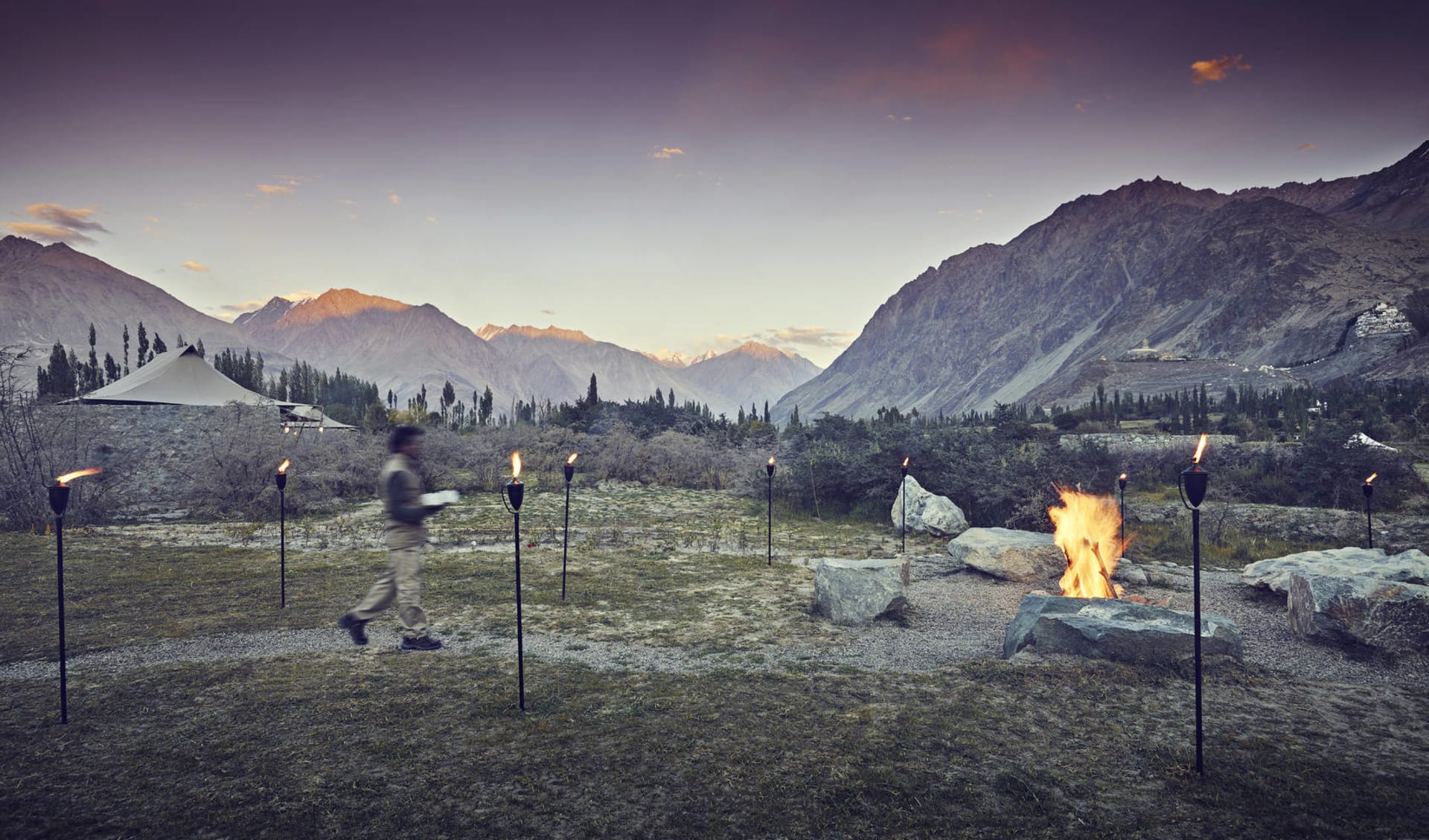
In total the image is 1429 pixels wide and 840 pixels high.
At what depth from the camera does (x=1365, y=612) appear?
6992mm

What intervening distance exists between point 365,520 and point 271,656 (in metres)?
11.9

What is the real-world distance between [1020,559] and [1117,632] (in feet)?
15.3

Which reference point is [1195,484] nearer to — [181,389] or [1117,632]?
[1117,632]

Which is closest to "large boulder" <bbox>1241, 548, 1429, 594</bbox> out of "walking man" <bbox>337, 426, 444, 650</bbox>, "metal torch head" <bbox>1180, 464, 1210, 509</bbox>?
"metal torch head" <bbox>1180, 464, 1210, 509</bbox>

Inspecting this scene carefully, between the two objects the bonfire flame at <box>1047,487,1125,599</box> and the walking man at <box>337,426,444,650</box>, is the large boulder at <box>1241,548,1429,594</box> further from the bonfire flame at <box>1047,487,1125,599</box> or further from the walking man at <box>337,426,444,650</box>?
the walking man at <box>337,426,444,650</box>

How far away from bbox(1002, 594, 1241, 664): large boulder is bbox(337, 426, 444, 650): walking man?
6.61 metres

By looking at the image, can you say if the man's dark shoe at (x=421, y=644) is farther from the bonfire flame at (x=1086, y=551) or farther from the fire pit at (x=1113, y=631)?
the bonfire flame at (x=1086, y=551)

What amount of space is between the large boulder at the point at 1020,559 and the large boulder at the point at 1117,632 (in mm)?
3712

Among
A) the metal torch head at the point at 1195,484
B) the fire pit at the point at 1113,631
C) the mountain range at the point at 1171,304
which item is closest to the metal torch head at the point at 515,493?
the metal torch head at the point at 1195,484

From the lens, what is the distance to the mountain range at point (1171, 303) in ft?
266

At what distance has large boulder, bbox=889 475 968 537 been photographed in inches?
627

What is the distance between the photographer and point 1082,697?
19.0 ft

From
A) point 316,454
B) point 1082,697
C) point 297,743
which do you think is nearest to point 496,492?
point 316,454

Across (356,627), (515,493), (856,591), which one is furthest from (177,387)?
(856,591)
